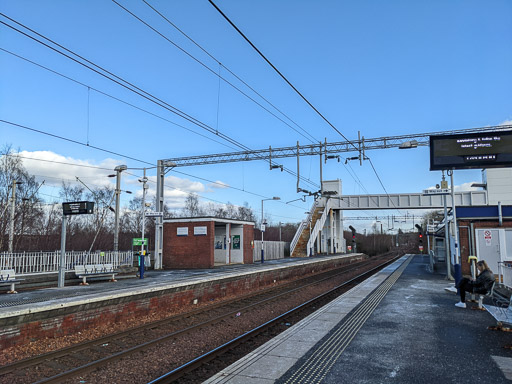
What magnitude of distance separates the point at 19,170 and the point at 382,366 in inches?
1423

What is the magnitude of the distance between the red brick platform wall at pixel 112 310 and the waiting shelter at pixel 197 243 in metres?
7.97

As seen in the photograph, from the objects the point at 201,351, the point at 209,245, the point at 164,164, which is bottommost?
the point at 201,351

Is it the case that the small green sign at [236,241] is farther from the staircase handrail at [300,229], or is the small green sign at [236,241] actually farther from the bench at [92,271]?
the staircase handrail at [300,229]

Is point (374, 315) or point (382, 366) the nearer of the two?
point (382, 366)

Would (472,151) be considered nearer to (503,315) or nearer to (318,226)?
(503,315)

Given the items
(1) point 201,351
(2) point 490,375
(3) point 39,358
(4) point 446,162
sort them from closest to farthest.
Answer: (2) point 490,375 → (3) point 39,358 → (1) point 201,351 → (4) point 446,162

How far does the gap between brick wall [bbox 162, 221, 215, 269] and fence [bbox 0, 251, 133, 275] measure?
5.14m

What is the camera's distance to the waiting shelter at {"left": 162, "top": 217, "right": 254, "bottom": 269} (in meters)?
25.4

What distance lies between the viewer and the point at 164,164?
2688 cm

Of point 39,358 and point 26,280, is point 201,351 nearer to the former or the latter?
point 39,358

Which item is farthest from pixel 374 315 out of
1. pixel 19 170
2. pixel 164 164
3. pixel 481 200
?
pixel 481 200

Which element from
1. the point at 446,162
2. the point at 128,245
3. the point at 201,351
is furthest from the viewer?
the point at 128,245

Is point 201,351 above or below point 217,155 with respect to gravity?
below

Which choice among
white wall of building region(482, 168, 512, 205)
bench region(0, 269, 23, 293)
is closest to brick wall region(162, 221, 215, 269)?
bench region(0, 269, 23, 293)
